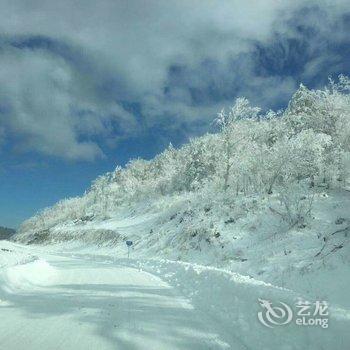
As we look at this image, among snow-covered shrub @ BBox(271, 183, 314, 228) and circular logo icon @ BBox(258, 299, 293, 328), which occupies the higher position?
snow-covered shrub @ BBox(271, 183, 314, 228)

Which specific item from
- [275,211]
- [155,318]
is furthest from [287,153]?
[155,318]

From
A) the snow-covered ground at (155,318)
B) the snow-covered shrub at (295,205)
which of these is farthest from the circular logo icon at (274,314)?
the snow-covered shrub at (295,205)

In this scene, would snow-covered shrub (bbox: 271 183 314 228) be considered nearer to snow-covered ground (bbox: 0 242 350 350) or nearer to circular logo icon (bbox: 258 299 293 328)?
snow-covered ground (bbox: 0 242 350 350)

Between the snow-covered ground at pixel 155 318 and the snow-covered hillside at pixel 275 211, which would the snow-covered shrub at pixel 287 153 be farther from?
the snow-covered ground at pixel 155 318

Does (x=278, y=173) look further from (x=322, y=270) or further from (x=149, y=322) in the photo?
(x=149, y=322)

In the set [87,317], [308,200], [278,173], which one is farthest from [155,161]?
[87,317]

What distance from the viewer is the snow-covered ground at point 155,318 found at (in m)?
8.82

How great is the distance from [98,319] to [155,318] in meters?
1.38

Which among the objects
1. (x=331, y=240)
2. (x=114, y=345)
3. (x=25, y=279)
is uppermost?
(x=331, y=240)

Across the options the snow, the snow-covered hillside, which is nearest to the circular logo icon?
the snow

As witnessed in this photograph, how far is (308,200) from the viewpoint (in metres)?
35.8

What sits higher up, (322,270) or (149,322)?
(322,270)

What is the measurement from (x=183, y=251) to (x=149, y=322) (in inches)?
1189

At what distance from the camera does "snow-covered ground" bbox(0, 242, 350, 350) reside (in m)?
8.82
